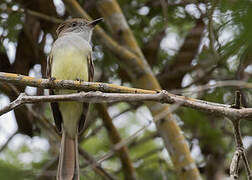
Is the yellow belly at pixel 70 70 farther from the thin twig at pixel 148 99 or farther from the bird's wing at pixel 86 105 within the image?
the thin twig at pixel 148 99

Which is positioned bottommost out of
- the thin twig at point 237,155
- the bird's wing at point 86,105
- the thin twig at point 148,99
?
the thin twig at point 237,155

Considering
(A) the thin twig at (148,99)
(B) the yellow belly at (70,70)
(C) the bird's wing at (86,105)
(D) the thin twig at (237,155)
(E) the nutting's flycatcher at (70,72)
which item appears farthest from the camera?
(C) the bird's wing at (86,105)

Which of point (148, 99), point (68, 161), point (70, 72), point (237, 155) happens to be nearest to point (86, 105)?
point (70, 72)

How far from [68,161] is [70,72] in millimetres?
878

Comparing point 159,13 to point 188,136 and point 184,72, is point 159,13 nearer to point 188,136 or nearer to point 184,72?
point 184,72

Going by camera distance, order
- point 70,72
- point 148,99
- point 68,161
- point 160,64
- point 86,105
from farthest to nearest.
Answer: point 160,64 < point 86,105 < point 70,72 < point 68,161 < point 148,99

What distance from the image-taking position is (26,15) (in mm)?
4809

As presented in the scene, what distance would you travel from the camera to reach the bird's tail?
145 inches

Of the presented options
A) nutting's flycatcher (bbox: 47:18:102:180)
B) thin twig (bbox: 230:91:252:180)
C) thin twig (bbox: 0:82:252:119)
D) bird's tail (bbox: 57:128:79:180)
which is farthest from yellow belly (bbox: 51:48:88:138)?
thin twig (bbox: 230:91:252:180)

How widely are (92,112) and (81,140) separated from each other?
41 centimetres

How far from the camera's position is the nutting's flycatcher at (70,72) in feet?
12.9

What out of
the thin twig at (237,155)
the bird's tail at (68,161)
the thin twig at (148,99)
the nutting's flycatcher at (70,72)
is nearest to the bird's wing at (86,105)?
the nutting's flycatcher at (70,72)

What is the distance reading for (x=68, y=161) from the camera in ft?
12.5

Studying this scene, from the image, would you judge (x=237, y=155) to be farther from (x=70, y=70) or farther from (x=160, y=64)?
(x=160, y=64)
